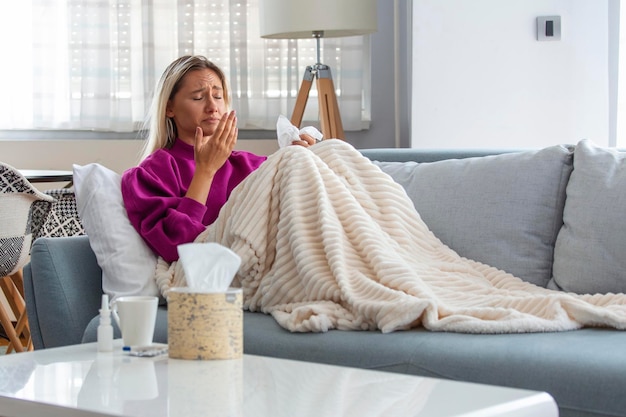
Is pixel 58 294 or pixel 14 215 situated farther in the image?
pixel 14 215

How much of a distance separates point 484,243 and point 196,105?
93cm

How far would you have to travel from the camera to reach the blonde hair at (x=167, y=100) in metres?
2.71

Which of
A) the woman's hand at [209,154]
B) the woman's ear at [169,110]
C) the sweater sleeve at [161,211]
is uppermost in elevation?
the woman's ear at [169,110]

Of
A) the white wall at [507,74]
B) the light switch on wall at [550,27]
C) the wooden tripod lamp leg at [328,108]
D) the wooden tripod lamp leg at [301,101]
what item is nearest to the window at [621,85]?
the white wall at [507,74]

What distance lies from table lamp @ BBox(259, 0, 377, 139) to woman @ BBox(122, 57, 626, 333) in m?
0.99

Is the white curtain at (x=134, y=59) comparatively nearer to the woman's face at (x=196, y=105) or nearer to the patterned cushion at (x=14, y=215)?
the patterned cushion at (x=14, y=215)

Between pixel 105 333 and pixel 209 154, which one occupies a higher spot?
pixel 209 154

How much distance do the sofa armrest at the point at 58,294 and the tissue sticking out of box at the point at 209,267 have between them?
2.79ft

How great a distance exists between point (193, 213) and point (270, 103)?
1.89m

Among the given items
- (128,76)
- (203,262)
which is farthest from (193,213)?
(128,76)

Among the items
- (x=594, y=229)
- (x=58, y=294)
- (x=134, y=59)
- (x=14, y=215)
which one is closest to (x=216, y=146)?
(x=58, y=294)

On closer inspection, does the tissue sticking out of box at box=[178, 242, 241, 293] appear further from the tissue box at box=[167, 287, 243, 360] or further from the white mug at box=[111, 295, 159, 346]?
the white mug at box=[111, 295, 159, 346]

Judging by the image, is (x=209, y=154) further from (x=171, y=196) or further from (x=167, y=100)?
(x=167, y=100)

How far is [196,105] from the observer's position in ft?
8.86
